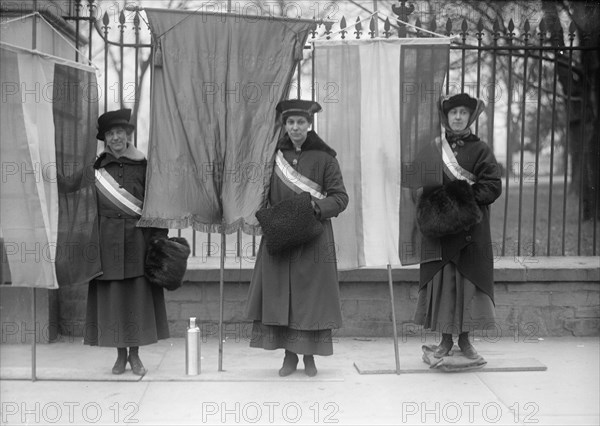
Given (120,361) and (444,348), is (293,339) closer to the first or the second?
(444,348)

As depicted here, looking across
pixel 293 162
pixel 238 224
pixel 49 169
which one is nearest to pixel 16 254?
pixel 49 169

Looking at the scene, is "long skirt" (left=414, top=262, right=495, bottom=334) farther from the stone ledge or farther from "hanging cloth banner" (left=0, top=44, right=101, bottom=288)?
"hanging cloth banner" (left=0, top=44, right=101, bottom=288)

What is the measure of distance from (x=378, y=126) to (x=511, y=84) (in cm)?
191

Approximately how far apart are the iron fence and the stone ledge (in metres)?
0.19

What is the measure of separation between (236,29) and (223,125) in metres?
0.69

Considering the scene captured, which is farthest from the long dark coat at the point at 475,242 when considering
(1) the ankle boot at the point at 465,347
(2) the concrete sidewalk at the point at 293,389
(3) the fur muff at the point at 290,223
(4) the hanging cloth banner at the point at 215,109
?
(4) the hanging cloth banner at the point at 215,109

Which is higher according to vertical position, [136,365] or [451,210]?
[451,210]

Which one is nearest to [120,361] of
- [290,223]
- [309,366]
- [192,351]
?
[192,351]

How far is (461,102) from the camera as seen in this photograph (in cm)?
554

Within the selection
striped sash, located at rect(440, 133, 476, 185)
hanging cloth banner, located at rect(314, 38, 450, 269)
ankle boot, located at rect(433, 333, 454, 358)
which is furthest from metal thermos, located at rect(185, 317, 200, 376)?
striped sash, located at rect(440, 133, 476, 185)

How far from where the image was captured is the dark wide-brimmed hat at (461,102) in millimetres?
5535

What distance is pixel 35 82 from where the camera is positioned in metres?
5.32

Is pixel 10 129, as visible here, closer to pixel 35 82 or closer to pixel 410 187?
pixel 35 82

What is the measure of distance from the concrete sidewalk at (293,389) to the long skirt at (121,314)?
29 cm
